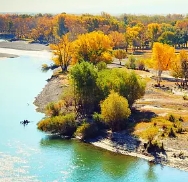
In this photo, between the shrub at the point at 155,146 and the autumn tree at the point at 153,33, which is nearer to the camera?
the shrub at the point at 155,146

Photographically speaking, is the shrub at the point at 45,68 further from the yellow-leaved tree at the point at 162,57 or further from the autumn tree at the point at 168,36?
the autumn tree at the point at 168,36

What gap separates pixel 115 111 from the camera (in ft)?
210

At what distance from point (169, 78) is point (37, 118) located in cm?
4854

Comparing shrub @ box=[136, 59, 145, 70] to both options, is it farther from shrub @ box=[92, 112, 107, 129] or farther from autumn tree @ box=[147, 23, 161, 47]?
autumn tree @ box=[147, 23, 161, 47]

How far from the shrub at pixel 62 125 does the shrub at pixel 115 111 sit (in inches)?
204

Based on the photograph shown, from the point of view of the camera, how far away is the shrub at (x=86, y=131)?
6481cm

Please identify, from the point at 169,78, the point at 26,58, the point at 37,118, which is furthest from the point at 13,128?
the point at 26,58

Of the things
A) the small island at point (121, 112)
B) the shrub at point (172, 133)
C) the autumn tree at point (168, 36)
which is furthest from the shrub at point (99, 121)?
the autumn tree at point (168, 36)

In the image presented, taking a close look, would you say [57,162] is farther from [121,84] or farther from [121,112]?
[121,84]

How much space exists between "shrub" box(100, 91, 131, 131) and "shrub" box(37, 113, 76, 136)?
5176 mm

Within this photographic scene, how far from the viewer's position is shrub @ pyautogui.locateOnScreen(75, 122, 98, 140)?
213ft

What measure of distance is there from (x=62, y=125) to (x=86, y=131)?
13.8 feet

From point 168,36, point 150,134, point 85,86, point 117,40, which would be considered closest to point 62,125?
point 85,86

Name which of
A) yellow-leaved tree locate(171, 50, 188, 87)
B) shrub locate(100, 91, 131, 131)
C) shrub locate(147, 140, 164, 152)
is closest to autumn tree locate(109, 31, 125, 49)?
yellow-leaved tree locate(171, 50, 188, 87)
